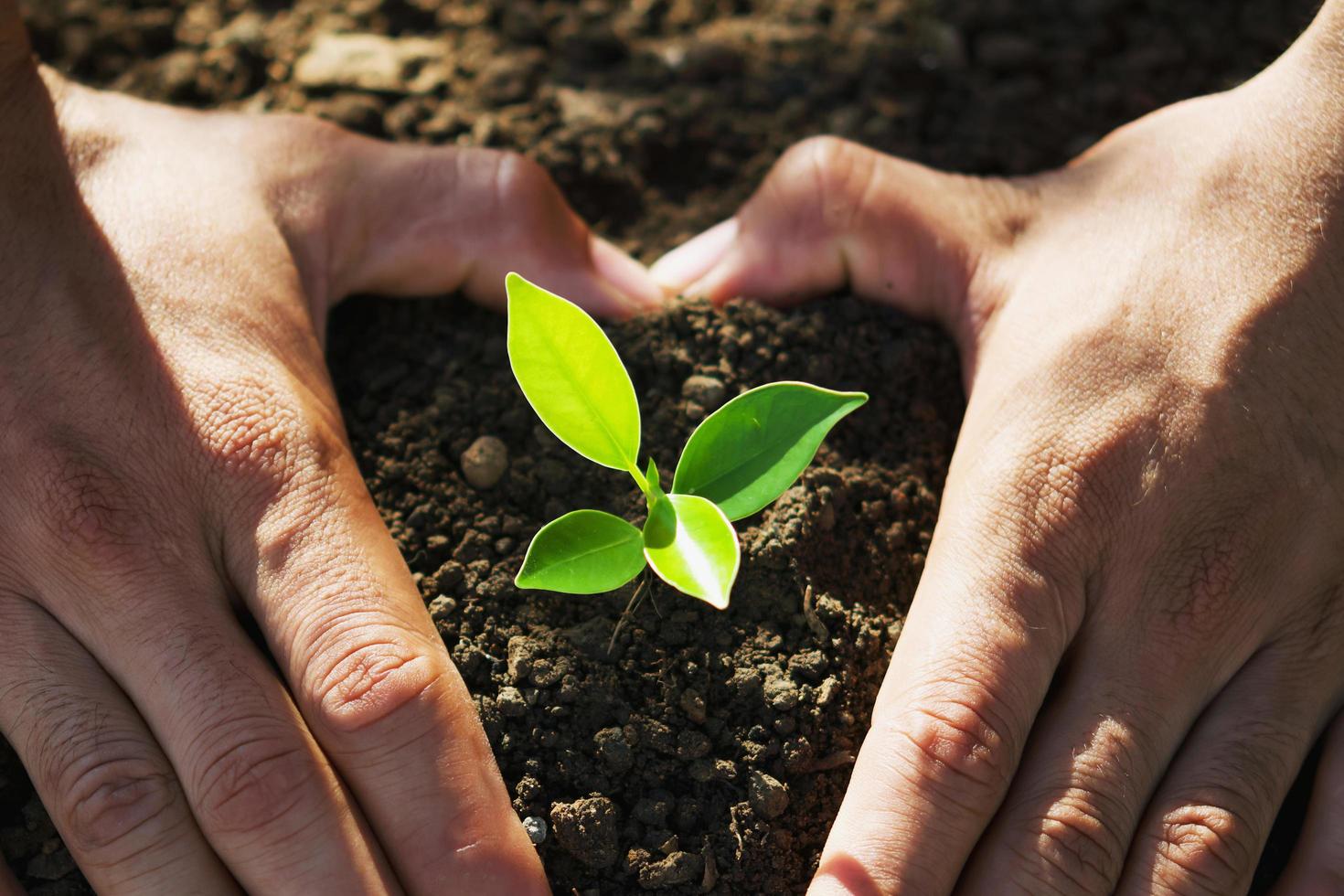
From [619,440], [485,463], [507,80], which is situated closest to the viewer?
[619,440]

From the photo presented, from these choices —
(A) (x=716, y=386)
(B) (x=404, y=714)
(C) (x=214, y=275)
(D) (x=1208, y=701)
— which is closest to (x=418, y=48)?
(C) (x=214, y=275)

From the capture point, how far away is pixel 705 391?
1.51 meters

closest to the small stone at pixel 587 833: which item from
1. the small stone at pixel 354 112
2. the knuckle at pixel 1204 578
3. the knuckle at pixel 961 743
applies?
the knuckle at pixel 961 743

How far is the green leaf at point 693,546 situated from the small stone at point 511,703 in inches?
11.2

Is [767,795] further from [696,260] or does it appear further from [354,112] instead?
[354,112]

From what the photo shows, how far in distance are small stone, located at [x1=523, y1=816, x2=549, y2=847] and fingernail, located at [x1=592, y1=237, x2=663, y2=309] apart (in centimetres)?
74

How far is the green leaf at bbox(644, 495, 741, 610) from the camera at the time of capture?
1.04 m

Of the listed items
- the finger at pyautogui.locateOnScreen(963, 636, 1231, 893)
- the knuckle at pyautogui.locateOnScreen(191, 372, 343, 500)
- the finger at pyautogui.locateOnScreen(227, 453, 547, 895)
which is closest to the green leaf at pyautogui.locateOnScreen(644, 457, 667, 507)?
the finger at pyautogui.locateOnScreen(227, 453, 547, 895)

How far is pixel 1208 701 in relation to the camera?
4.48 ft

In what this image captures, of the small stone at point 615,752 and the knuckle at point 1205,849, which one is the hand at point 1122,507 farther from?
the small stone at point 615,752

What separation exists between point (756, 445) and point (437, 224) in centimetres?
65

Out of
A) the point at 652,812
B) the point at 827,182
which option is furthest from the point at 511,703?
the point at 827,182

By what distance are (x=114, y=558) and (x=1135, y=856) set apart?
47.3 inches

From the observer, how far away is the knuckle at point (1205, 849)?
124 cm
